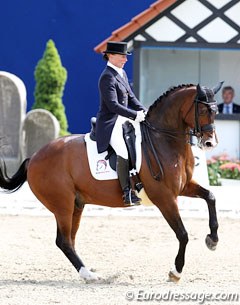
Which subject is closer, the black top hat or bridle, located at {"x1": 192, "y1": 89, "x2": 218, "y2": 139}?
bridle, located at {"x1": 192, "y1": 89, "x2": 218, "y2": 139}

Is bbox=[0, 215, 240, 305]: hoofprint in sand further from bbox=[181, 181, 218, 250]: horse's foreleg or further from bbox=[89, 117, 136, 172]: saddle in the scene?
bbox=[89, 117, 136, 172]: saddle

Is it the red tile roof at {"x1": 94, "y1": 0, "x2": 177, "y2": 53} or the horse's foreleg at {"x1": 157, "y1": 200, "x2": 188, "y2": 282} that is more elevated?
the red tile roof at {"x1": 94, "y1": 0, "x2": 177, "y2": 53}

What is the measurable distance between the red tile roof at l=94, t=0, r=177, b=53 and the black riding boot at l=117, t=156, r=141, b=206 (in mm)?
7142

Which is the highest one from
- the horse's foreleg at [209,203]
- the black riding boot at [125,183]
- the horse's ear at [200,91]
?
the horse's ear at [200,91]

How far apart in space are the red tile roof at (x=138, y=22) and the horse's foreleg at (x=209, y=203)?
7.13m

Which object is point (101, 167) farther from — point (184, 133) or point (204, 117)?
point (204, 117)

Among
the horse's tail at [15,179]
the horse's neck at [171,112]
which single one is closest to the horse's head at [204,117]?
the horse's neck at [171,112]

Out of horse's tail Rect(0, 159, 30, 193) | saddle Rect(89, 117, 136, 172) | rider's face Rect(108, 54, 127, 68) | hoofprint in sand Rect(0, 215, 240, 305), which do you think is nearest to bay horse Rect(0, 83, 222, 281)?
saddle Rect(89, 117, 136, 172)

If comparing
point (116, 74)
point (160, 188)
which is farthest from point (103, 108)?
point (160, 188)

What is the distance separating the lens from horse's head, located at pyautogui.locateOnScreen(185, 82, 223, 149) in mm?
7992

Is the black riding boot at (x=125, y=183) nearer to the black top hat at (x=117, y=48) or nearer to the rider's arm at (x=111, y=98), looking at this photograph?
the rider's arm at (x=111, y=98)

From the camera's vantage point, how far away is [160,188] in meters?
8.20

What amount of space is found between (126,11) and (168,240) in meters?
7.90

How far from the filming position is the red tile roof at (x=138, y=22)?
1537 centimetres
